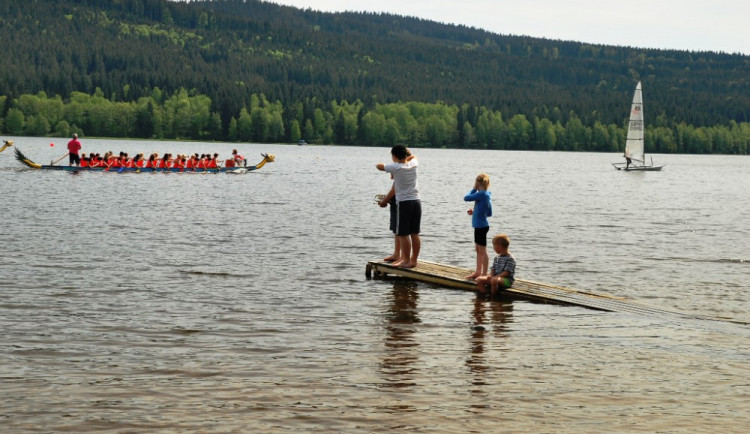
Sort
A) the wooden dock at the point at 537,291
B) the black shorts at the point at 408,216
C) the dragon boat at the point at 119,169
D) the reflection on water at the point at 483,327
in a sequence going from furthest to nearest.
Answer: the dragon boat at the point at 119,169 < the black shorts at the point at 408,216 < the wooden dock at the point at 537,291 < the reflection on water at the point at 483,327

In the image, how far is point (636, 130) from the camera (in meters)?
100

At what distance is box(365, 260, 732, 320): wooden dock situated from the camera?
1677 centimetres

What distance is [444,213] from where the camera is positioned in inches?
1741

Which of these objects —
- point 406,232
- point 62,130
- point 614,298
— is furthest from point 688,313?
point 62,130

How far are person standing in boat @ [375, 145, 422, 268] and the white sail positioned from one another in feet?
264

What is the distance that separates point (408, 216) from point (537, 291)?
9.15 feet

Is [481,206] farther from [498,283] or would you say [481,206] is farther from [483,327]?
[483,327]

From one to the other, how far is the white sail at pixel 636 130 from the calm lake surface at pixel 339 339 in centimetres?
6981

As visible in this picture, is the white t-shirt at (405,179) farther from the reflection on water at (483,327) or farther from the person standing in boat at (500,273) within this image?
the reflection on water at (483,327)

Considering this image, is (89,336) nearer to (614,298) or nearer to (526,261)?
(614,298)

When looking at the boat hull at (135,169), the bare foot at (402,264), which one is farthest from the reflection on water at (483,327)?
the boat hull at (135,169)

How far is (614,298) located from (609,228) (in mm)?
20363

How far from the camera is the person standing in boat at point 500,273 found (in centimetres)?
1719

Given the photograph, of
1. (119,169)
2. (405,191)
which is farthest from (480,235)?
(119,169)
